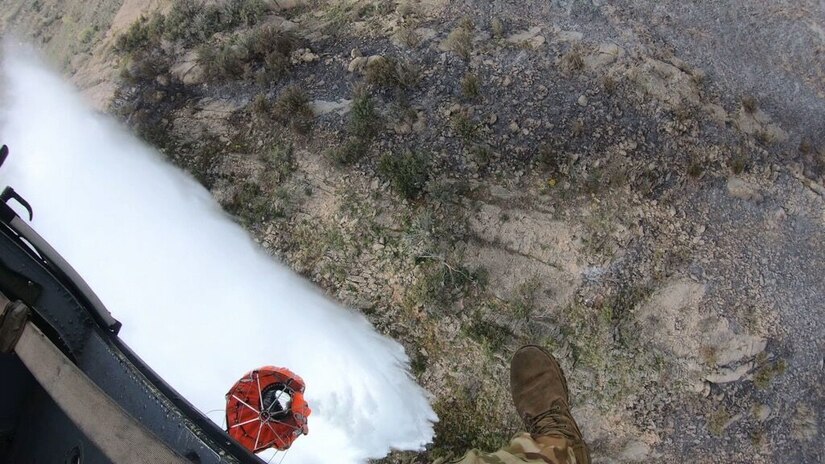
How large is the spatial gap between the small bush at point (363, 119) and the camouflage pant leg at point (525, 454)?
4047 mm

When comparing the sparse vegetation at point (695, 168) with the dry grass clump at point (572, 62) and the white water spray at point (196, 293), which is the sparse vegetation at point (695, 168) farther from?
the white water spray at point (196, 293)

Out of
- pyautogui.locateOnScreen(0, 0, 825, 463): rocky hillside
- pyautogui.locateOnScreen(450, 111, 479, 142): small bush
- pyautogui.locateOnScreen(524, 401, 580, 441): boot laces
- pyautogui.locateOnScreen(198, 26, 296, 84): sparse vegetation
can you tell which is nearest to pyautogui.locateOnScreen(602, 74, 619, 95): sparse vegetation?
pyautogui.locateOnScreen(0, 0, 825, 463): rocky hillside

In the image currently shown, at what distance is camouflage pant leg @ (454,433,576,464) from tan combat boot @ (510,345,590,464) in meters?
0.03

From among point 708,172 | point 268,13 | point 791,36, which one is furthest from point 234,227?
point 791,36

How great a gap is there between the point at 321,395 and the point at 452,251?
7.44 ft

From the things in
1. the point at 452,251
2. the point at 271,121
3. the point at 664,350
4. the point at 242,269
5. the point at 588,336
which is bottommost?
the point at 664,350

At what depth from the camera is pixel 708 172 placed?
673cm

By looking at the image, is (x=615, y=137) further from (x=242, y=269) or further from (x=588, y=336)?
(x=242, y=269)

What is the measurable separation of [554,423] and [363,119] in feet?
13.4

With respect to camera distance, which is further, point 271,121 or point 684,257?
point 271,121

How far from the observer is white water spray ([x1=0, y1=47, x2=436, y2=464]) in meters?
6.42

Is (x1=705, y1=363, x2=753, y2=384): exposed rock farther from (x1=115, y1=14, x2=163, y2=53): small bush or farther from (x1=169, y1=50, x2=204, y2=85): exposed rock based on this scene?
(x1=115, y1=14, x2=163, y2=53): small bush

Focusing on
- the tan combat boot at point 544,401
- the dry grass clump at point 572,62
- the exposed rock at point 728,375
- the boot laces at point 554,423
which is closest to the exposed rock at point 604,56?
the dry grass clump at point 572,62

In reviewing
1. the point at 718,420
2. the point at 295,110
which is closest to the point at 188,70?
the point at 295,110
